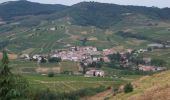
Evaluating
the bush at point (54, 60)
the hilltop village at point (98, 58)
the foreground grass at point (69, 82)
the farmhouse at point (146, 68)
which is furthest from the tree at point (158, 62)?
the foreground grass at point (69, 82)

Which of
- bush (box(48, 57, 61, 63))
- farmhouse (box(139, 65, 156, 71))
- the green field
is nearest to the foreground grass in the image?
farmhouse (box(139, 65, 156, 71))

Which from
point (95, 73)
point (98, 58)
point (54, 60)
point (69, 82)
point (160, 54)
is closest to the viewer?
point (69, 82)

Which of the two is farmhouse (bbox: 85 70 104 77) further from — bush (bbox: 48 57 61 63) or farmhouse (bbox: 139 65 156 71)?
bush (bbox: 48 57 61 63)

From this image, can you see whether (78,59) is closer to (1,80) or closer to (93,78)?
(93,78)

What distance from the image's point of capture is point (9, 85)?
1593 centimetres

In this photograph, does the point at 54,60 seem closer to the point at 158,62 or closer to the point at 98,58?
the point at 98,58

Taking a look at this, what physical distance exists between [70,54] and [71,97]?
311 ft

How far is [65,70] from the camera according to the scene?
131 metres

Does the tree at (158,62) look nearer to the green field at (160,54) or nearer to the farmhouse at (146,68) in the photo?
the farmhouse at (146,68)

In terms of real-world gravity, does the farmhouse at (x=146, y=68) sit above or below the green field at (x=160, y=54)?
below

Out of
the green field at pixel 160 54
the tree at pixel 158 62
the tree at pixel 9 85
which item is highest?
the tree at pixel 9 85

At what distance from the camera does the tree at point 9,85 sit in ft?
51.6

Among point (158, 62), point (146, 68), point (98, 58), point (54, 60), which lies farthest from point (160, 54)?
point (54, 60)

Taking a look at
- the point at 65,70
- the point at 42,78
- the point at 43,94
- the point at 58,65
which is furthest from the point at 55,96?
the point at 58,65
